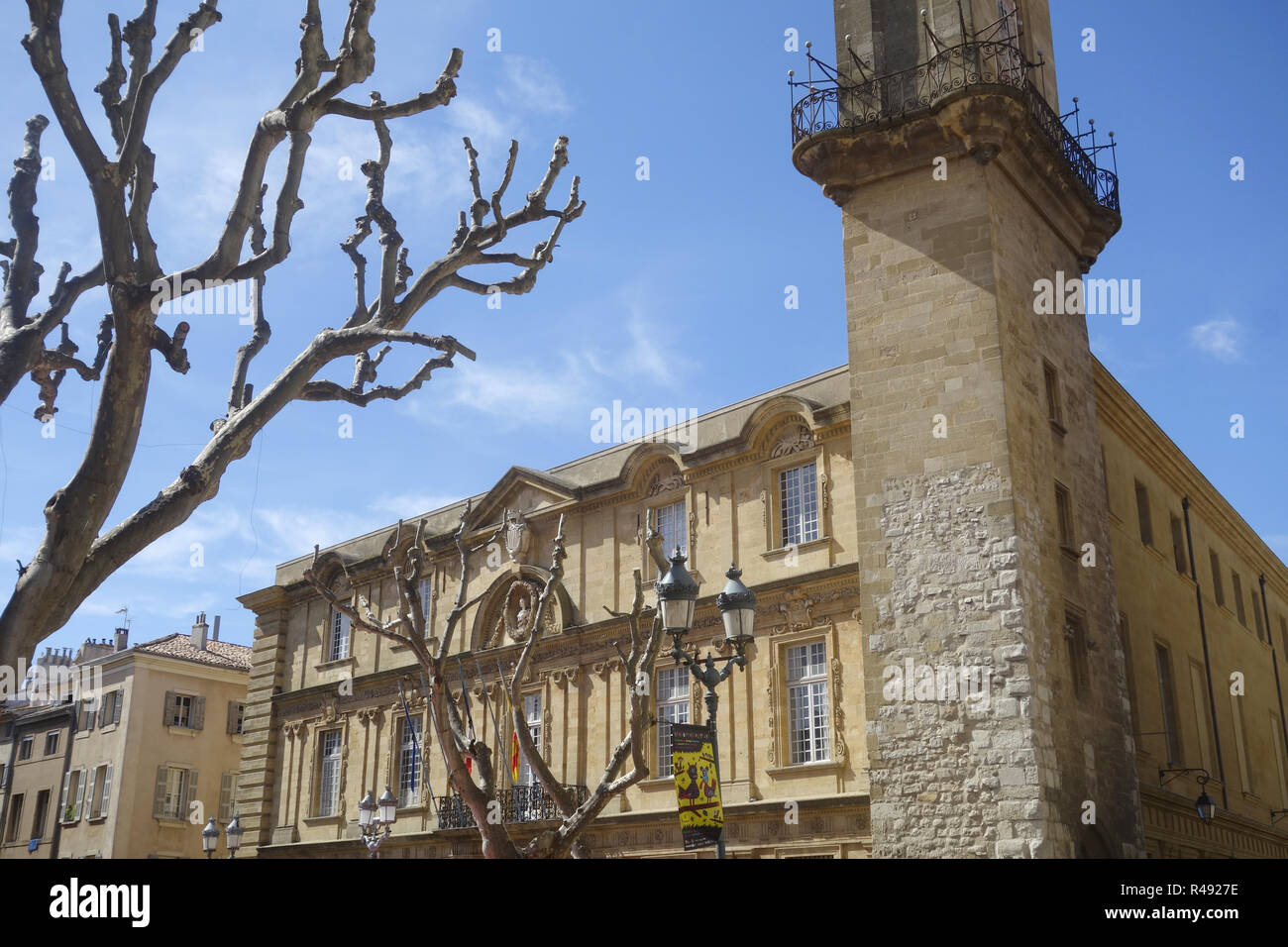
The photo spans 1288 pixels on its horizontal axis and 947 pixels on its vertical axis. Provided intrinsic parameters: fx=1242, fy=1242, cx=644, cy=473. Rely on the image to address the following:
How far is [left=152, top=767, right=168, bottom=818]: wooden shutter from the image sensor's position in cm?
3941

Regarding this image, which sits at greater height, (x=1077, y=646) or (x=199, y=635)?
A: (x=199, y=635)

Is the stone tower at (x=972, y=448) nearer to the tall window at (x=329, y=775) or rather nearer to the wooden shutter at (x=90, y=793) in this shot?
the tall window at (x=329, y=775)

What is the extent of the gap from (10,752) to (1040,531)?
40.0 metres

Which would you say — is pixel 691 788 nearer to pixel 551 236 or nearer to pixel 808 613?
pixel 551 236

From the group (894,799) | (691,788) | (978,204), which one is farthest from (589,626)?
(691,788)

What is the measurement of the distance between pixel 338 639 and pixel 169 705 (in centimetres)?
1237

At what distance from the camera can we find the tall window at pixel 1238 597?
31.7 meters

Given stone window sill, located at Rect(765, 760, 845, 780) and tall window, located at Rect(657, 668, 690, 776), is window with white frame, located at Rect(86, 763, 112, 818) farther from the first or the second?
stone window sill, located at Rect(765, 760, 845, 780)

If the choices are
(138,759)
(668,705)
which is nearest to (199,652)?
(138,759)

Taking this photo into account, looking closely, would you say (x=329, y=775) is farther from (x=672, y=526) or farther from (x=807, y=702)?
(x=807, y=702)

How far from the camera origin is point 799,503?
2369cm

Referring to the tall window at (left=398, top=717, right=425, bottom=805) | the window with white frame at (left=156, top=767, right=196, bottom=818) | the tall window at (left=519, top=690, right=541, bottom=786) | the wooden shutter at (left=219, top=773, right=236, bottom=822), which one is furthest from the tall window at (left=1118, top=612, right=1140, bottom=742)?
the window with white frame at (left=156, top=767, right=196, bottom=818)

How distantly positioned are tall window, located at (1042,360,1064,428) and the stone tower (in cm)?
4

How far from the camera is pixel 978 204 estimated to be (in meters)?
20.3
